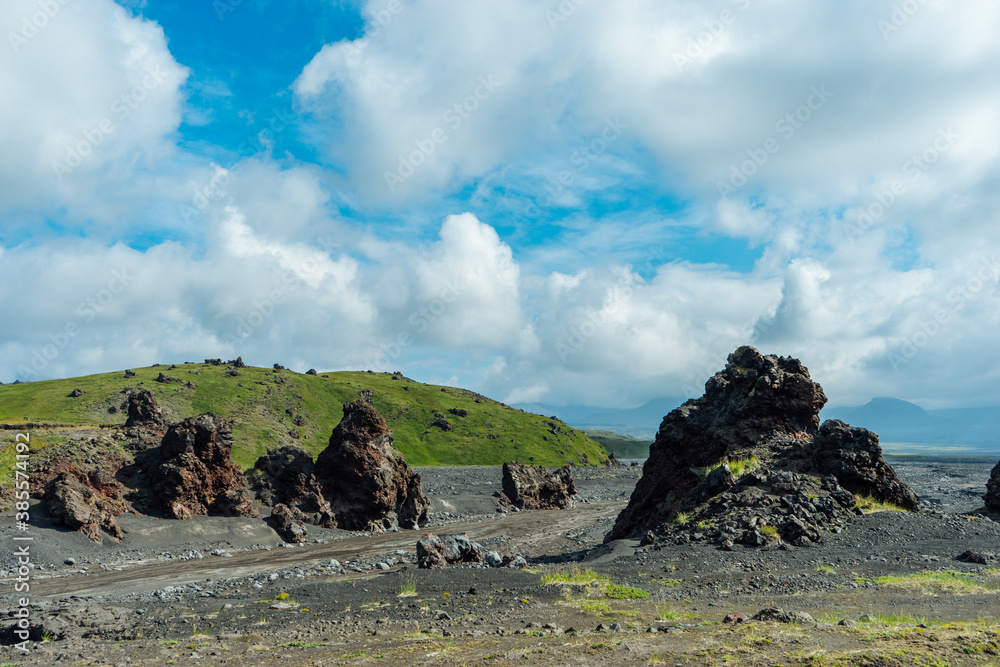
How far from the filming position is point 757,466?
41.6m

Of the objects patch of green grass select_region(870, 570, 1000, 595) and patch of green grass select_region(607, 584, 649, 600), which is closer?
patch of green grass select_region(870, 570, 1000, 595)

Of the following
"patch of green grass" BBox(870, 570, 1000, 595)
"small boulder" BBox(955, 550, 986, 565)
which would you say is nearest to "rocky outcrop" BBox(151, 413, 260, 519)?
"patch of green grass" BBox(870, 570, 1000, 595)

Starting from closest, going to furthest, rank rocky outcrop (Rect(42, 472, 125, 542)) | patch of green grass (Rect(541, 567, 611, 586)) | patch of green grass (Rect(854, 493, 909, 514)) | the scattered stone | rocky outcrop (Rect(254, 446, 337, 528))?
the scattered stone < patch of green grass (Rect(541, 567, 611, 586)) < patch of green grass (Rect(854, 493, 909, 514)) < rocky outcrop (Rect(42, 472, 125, 542)) < rocky outcrop (Rect(254, 446, 337, 528))

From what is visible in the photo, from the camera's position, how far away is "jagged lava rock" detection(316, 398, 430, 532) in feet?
225

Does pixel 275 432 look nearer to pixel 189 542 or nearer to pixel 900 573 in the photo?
pixel 189 542

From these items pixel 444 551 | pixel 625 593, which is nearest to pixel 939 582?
pixel 625 593

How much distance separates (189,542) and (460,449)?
131251 millimetres

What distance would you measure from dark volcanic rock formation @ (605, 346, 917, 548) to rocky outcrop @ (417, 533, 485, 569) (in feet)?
42.0

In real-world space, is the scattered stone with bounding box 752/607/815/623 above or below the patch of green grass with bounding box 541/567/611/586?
above

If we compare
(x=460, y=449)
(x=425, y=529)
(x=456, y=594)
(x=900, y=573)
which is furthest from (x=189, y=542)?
(x=460, y=449)

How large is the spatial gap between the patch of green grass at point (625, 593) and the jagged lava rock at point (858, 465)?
21.4m

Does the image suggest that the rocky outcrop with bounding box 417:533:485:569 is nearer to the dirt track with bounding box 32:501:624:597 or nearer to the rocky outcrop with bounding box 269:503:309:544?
the dirt track with bounding box 32:501:624:597

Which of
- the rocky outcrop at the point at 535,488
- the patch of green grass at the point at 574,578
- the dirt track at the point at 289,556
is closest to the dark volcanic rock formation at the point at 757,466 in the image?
the patch of green grass at the point at 574,578

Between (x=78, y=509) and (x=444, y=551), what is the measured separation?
35.3 meters
